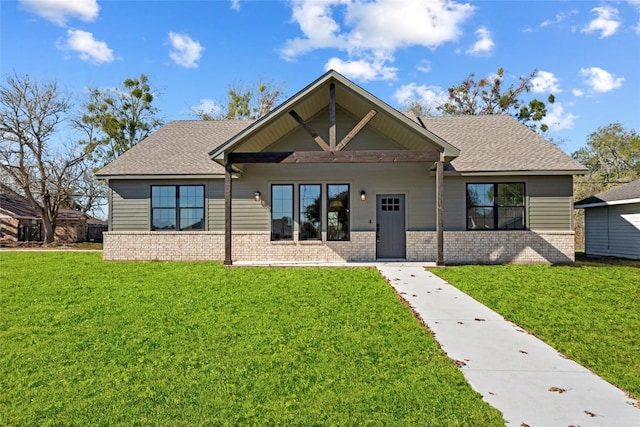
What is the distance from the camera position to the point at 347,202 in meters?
12.8

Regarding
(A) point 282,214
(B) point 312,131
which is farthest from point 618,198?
(A) point 282,214

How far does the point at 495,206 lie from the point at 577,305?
627 centimetres

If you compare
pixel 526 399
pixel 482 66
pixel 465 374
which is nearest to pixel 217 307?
pixel 465 374

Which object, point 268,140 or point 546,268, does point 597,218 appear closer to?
point 546,268

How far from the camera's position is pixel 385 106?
10.5m

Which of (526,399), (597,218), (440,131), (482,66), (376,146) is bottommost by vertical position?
(526,399)

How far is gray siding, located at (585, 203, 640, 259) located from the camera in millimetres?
14094

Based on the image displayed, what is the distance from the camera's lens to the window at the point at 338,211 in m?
12.8

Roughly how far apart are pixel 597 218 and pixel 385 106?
12.1m

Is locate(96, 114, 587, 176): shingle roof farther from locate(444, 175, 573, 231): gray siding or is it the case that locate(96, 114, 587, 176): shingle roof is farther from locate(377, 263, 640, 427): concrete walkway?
locate(377, 263, 640, 427): concrete walkway

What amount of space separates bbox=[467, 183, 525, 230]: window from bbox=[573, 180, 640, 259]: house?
16.2 feet

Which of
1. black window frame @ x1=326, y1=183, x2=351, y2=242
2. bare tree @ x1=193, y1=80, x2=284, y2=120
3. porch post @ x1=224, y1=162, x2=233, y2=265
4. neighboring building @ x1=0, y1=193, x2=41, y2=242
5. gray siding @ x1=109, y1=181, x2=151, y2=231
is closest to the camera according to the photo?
porch post @ x1=224, y1=162, x2=233, y2=265

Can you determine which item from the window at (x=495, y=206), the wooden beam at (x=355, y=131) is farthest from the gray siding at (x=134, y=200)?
the window at (x=495, y=206)

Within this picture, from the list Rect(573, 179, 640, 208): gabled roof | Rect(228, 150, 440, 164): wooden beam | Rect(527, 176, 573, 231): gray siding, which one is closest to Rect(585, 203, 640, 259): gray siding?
Rect(573, 179, 640, 208): gabled roof
